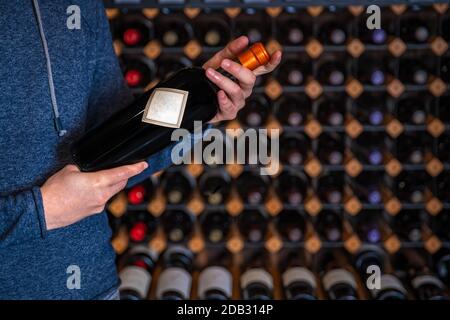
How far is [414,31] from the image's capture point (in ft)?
4.74

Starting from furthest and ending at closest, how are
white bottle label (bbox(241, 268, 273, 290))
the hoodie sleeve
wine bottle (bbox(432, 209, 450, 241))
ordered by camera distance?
wine bottle (bbox(432, 209, 450, 241)) < white bottle label (bbox(241, 268, 273, 290)) < the hoodie sleeve

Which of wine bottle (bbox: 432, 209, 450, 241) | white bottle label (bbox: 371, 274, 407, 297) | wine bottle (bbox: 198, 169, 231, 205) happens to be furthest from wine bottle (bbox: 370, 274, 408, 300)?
A: wine bottle (bbox: 198, 169, 231, 205)

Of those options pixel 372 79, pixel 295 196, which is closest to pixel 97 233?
pixel 295 196

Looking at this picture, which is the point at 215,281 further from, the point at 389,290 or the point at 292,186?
the point at 389,290

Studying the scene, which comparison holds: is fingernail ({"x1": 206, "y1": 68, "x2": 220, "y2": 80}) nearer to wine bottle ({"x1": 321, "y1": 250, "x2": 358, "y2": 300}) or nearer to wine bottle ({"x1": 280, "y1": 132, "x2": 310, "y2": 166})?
wine bottle ({"x1": 280, "y1": 132, "x2": 310, "y2": 166})

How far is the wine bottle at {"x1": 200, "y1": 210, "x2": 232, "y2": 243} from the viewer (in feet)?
4.92

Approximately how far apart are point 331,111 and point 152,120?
954 mm

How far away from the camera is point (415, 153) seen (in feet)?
4.77

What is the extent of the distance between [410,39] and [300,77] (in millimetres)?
393

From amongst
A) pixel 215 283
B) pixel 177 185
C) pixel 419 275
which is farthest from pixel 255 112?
pixel 419 275

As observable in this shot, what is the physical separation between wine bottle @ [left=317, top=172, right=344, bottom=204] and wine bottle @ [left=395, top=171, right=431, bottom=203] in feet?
0.64

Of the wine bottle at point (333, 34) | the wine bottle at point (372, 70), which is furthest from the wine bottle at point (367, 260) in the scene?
the wine bottle at point (333, 34)

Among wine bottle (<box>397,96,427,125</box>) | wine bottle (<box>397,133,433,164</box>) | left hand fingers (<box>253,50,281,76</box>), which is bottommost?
left hand fingers (<box>253,50,281,76</box>)

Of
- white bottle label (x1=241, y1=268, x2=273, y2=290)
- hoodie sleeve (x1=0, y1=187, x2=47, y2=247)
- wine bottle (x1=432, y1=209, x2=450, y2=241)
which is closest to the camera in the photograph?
hoodie sleeve (x1=0, y1=187, x2=47, y2=247)
